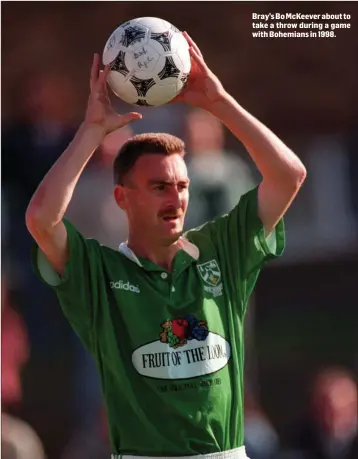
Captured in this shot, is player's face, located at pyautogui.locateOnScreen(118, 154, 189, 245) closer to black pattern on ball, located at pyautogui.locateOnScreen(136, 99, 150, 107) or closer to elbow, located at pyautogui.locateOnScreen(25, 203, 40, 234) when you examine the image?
black pattern on ball, located at pyautogui.locateOnScreen(136, 99, 150, 107)

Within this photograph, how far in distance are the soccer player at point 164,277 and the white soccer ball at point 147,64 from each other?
8cm

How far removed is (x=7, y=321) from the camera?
6973mm

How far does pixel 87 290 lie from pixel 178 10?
4.05 metres

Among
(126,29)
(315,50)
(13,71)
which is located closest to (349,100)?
(315,50)

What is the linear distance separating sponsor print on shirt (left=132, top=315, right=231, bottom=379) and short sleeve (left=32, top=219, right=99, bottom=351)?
29 cm

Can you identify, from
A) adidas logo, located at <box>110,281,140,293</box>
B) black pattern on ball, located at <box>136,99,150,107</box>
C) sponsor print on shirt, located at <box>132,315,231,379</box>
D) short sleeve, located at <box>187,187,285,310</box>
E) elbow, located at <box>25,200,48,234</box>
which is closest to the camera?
elbow, located at <box>25,200,48,234</box>

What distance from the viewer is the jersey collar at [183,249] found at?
14.0ft

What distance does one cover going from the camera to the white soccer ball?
430 cm

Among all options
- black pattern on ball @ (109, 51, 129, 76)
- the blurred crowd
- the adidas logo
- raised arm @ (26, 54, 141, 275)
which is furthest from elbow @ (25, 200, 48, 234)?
the blurred crowd

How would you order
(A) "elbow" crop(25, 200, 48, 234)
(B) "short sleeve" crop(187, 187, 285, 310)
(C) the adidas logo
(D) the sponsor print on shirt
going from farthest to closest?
(B) "short sleeve" crop(187, 187, 285, 310) < (C) the adidas logo < (D) the sponsor print on shirt < (A) "elbow" crop(25, 200, 48, 234)

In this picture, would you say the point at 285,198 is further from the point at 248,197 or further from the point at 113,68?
the point at 113,68

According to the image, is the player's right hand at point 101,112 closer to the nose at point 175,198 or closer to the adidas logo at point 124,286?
the nose at point 175,198

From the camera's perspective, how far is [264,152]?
13.5 ft

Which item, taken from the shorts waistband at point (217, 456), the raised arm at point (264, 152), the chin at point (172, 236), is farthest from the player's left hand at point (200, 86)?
the shorts waistband at point (217, 456)
